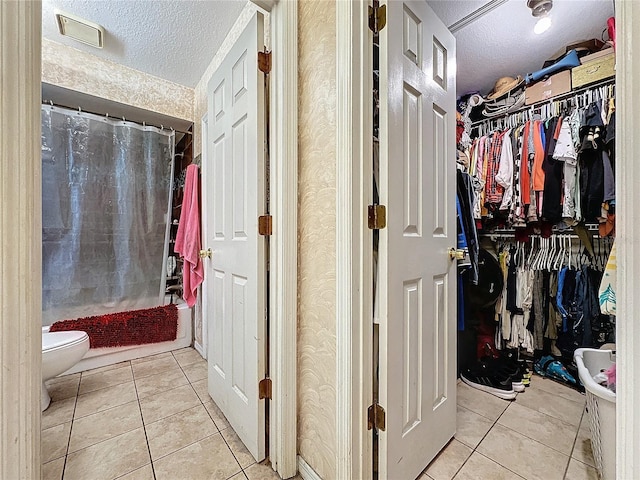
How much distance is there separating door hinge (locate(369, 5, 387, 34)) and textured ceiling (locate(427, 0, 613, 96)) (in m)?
0.99

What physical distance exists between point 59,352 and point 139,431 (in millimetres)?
720

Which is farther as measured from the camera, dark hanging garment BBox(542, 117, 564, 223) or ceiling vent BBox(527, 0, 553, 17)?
dark hanging garment BBox(542, 117, 564, 223)

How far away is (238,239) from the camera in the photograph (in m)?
1.39

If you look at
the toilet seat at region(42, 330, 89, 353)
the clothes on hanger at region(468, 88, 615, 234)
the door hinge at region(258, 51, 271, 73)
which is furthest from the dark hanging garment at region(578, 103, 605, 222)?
the toilet seat at region(42, 330, 89, 353)

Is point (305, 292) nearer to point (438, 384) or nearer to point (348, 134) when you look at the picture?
point (348, 134)

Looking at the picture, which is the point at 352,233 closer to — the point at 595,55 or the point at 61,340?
the point at 61,340

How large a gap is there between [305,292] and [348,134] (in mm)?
663

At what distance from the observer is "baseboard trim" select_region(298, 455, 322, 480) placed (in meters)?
1.12

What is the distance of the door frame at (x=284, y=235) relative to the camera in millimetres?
1177

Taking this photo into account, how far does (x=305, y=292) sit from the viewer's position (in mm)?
1196

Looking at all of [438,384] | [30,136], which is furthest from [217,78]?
[438,384]

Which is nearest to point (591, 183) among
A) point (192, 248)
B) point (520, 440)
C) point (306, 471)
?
point (520, 440)

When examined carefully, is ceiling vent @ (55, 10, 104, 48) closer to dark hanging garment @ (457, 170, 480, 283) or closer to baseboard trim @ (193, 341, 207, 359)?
baseboard trim @ (193, 341, 207, 359)

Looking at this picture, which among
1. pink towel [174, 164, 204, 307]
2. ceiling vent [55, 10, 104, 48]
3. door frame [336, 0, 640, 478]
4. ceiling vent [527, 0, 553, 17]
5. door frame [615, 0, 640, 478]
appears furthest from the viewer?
pink towel [174, 164, 204, 307]
